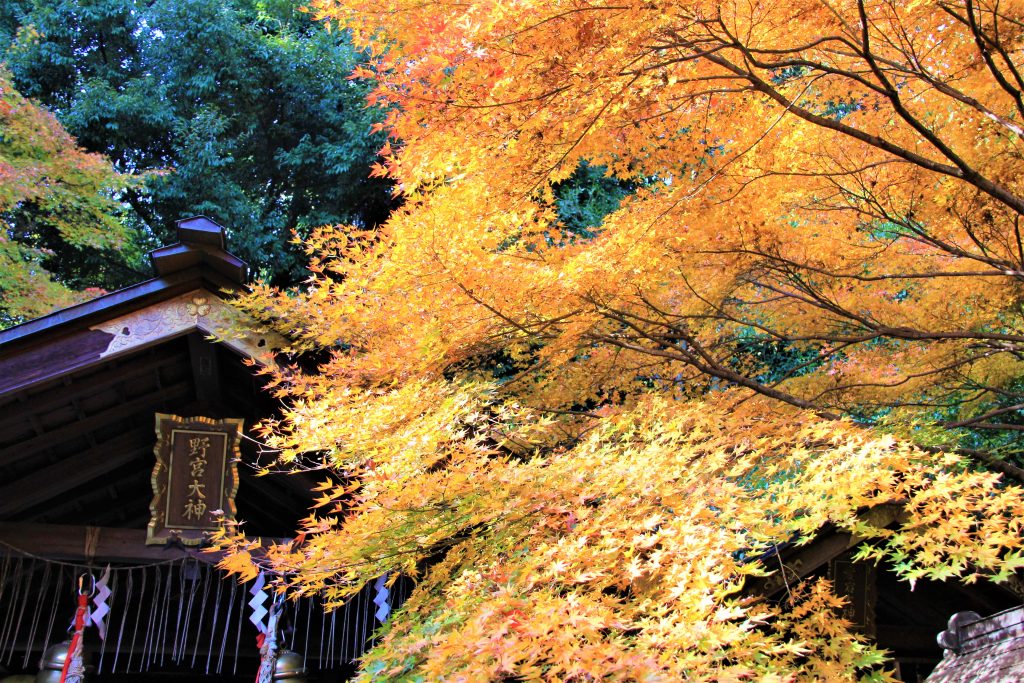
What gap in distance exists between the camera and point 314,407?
5.29 m

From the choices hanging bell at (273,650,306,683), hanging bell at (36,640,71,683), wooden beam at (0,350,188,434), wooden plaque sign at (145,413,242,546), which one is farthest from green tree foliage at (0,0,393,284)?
hanging bell at (273,650,306,683)

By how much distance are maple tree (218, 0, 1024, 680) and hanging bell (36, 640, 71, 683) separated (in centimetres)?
204

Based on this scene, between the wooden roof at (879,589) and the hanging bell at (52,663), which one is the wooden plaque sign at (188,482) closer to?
the hanging bell at (52,663)

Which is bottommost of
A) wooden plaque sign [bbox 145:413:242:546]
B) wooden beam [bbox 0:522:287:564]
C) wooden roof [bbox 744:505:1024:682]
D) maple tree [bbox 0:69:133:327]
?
wooden roof [bbox 744:505:1024:682]

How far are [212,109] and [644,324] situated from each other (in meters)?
11.2

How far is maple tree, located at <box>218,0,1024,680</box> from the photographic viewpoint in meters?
3.75

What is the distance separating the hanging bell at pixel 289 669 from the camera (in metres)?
6.97

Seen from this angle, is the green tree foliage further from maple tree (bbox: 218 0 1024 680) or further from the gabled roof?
maple tree (bbox: 218 0 1024 680)

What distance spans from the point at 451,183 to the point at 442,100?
3.90 ft

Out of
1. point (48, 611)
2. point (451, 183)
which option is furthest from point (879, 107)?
point (48, 611)

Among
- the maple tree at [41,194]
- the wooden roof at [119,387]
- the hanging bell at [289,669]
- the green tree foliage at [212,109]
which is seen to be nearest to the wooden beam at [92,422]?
the wooden roof at [119,387]

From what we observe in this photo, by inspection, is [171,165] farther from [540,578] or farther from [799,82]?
[540,578]

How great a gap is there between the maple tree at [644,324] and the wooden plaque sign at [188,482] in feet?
2.23

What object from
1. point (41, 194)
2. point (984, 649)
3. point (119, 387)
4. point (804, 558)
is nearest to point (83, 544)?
point (119, 387)
